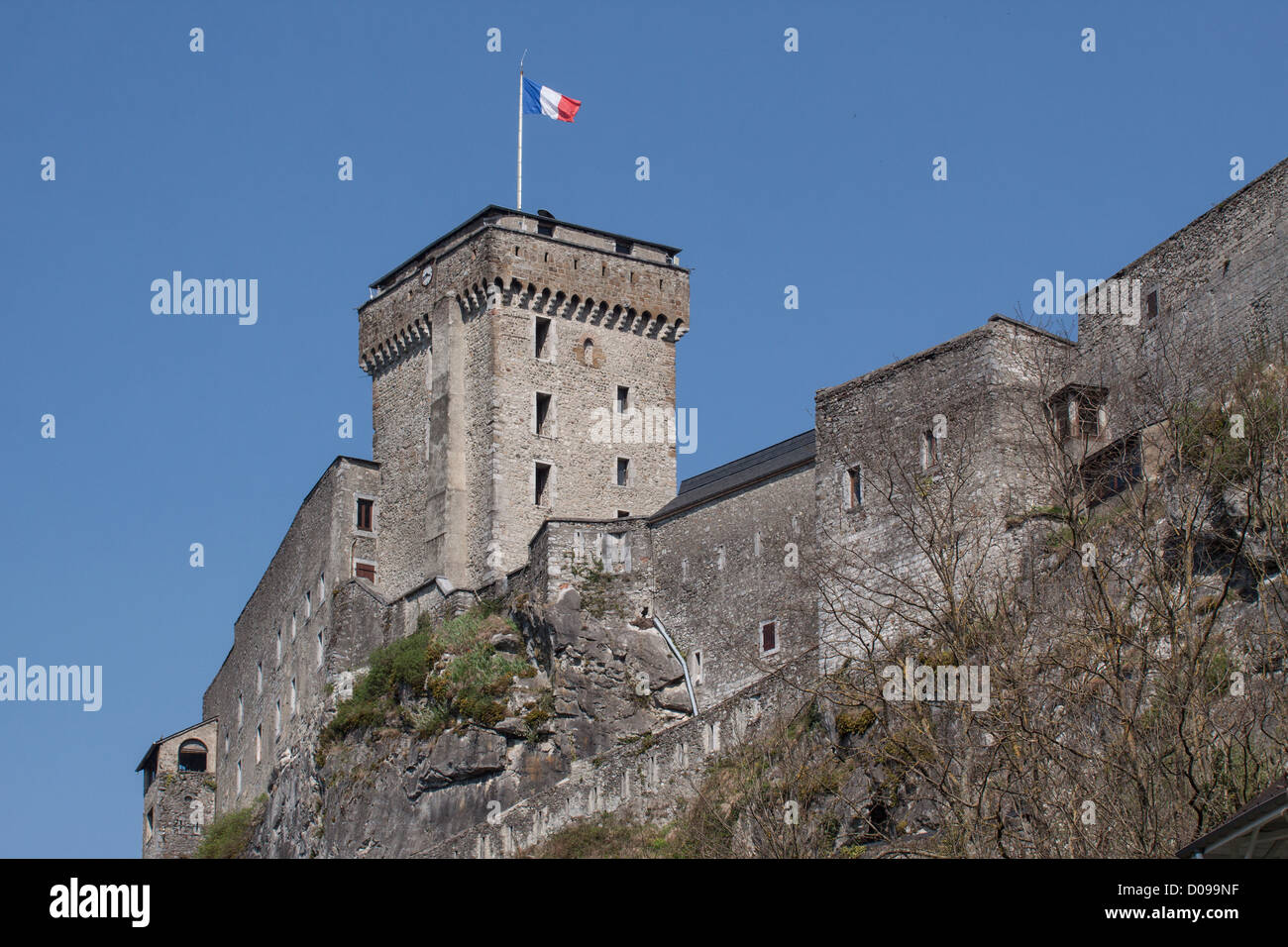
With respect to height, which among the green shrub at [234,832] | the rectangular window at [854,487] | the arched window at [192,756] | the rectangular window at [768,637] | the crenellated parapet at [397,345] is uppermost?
the crenellated parapet at [397,345]

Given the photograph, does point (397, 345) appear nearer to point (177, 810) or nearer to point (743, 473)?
point (743, 473)

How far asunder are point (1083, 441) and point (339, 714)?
83.0 feet

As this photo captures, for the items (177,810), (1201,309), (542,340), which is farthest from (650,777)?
(177,810)

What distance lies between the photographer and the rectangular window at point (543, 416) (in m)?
52.3

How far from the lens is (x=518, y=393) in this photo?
52281 mm

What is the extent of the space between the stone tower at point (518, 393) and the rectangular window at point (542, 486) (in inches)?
1.6

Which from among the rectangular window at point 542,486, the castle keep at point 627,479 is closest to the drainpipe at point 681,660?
the castle keep at point 627,479

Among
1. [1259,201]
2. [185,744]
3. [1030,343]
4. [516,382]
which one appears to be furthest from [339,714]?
[1259,201]

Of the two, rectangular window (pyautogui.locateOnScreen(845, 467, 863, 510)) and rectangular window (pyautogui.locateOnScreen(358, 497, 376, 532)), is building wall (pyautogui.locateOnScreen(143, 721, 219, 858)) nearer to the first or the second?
rectangular window (pyautogui.locateOnScreen(358, 497, 376, 532))

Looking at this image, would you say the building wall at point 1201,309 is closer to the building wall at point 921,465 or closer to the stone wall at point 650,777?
the building wall at point 921,465

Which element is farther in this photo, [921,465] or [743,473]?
[743,473]

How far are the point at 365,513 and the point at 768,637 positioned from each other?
17603mm

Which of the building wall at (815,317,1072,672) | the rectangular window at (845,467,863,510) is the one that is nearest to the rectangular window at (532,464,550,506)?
the building wall at (815,317,1072,672)
